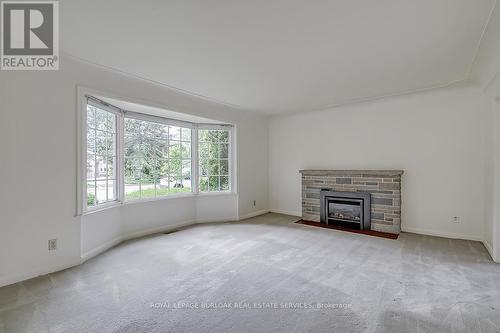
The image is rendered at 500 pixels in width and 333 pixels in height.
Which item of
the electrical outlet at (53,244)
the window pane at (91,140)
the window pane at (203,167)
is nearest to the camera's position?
the electrical outlet at (53,244)

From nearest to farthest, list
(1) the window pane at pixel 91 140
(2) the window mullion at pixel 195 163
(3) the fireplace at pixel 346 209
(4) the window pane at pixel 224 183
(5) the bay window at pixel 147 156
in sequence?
(1) the window pane at pixel 91 140 → (5) the bay window at pixel 147 156 → (3) the fireplace at pixel 346 209 → (2) the window mullion at pixel 195 163 → (4) the window pane at pixel 224 183

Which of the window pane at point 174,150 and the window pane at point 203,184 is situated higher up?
the window pane at point 174,150

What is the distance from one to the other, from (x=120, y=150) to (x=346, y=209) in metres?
4.46

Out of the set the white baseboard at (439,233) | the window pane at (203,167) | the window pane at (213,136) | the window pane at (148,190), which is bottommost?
the white baseboard at (439,233)

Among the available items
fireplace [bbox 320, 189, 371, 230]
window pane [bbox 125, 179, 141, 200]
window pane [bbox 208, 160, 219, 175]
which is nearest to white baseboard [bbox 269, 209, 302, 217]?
fireplace [bbox 320, 189, 371, 230]

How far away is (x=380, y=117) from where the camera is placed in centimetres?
463

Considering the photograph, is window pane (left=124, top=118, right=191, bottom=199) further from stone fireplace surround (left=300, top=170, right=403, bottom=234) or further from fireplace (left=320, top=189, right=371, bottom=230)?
fireplace (left=320, top=189, right=371, bottom=230)

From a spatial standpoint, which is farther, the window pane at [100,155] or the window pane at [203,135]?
the window pane at [203,135]

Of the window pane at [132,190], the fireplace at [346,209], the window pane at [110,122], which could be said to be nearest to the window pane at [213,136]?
the window pane at [132,190]

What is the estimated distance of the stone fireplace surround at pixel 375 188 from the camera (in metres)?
4.36

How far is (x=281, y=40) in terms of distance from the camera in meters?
2.42

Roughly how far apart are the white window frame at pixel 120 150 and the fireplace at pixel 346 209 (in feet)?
6.71

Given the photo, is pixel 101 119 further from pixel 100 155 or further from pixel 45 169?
pixel 45 169

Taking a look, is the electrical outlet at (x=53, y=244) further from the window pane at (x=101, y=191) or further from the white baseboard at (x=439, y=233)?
the white baseboard at (x=439, y=233)
